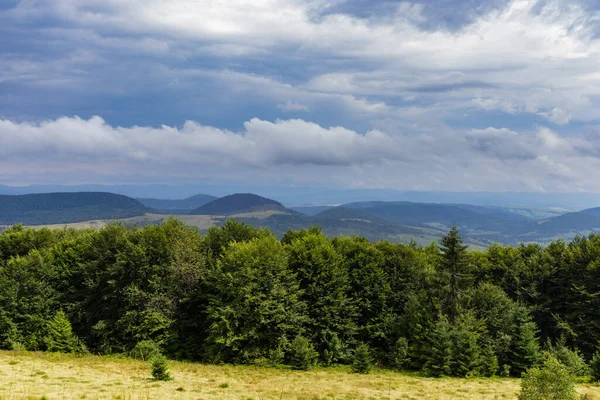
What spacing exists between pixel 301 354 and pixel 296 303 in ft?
→ 22.1

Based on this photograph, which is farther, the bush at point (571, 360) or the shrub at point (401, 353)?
the shrub at point (401, 353)

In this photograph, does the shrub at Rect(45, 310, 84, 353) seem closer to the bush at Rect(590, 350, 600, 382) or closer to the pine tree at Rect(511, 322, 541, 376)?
the pine tree at Rect(511, 322, 541, 376)

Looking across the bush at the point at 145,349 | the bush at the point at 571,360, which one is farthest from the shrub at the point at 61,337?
the bush at the point at 571,360

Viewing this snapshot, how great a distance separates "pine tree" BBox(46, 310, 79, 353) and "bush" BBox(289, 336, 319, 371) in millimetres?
28186

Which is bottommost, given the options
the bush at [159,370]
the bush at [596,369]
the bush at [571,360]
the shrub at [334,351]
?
the shrub at [334,351]

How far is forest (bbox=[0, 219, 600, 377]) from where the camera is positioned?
160ft

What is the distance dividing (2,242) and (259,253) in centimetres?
4905

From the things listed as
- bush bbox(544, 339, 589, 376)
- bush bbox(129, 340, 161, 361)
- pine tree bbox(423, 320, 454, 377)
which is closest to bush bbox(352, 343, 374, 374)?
pine tree bbox(423, 320, 454, 377)

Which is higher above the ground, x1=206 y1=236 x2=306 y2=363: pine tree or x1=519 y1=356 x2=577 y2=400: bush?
x1=519 y1=356 x2=577 y2=400: bush

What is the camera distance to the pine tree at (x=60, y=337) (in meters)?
49.7

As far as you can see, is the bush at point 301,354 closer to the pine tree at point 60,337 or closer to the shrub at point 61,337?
the shrub at point 61,337

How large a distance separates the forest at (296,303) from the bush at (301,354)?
0.13m

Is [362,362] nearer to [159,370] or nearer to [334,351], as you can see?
[334,351]

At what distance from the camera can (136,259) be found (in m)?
52.7
